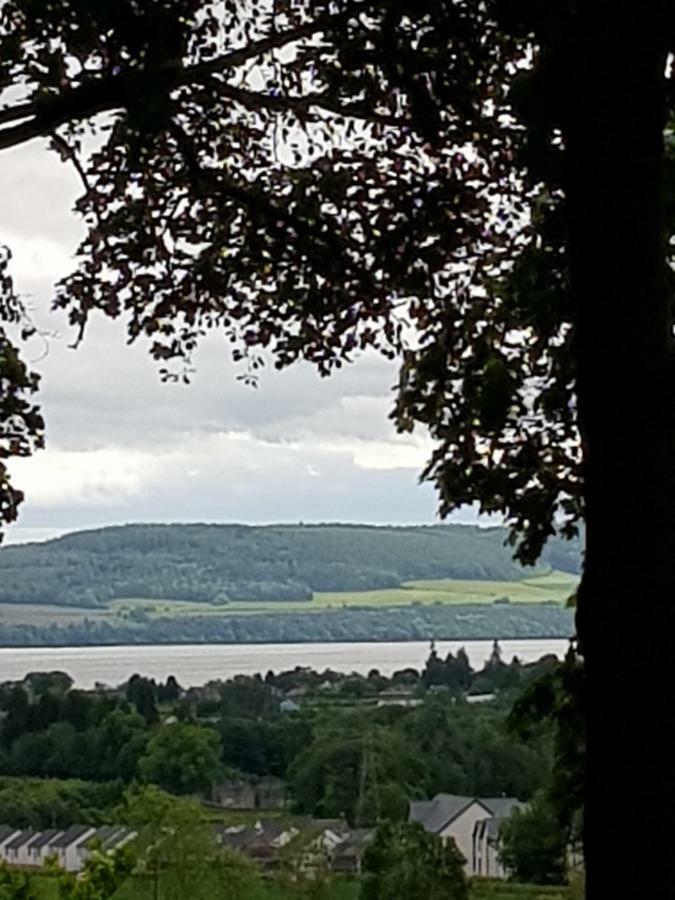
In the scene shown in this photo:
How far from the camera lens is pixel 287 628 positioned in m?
2.79

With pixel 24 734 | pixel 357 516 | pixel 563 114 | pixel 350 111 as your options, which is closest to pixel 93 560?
pixel 24 734

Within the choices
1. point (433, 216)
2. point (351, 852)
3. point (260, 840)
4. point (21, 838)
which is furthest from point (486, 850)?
point (433, 216)

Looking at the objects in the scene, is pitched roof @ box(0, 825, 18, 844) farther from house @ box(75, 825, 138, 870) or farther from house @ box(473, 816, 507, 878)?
house @ box(473, 816, 507, 878)

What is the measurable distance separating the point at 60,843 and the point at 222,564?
2.13ft

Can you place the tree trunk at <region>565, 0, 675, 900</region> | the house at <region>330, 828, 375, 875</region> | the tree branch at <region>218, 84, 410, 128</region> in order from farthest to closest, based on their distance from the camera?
the house at <region>330, 828, 375, 875</region> < the tree branch at <region>218, 84, 410, 128</region> < the tree trunk at <region>565, 0, 675, 900</region>

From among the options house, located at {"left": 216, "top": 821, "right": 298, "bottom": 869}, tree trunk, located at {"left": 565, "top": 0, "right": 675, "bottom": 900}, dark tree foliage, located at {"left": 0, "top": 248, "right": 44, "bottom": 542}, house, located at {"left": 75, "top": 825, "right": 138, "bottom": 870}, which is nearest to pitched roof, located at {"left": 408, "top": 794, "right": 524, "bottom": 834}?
house, located at {"left": 216, "top": 821, "right": 298, "bottom": 869}

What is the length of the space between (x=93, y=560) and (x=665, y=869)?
1667mm

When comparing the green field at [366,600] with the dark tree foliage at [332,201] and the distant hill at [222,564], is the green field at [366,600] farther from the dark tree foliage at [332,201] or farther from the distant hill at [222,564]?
the dark tree foliage at [332,201]

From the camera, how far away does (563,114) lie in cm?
165

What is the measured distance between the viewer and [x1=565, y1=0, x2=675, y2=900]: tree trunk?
137 cm

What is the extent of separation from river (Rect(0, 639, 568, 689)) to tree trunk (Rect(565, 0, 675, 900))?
127 centimetres

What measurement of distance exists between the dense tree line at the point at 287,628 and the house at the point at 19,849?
0.38m

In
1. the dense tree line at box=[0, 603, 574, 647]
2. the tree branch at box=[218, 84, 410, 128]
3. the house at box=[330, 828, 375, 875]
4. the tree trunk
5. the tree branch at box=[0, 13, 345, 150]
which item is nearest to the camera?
the tree trunk

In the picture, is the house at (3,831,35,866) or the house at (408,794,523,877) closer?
the house at (408,794,523,877)
